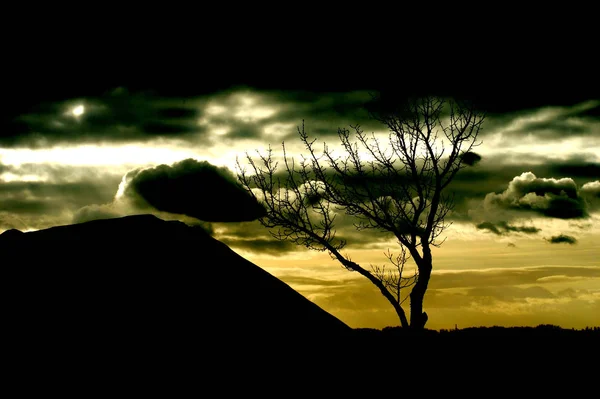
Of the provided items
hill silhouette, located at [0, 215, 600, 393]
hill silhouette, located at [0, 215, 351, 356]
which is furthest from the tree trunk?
hill silhouette, located at [0, 215, 351, 356]

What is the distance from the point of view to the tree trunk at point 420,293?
51.9ft

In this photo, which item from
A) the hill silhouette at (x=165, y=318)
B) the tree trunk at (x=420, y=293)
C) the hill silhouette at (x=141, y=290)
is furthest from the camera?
the tree trunk at (x=420, y=293)

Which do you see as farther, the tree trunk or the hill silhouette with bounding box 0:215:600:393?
the tree trunk

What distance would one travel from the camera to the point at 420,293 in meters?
15.9

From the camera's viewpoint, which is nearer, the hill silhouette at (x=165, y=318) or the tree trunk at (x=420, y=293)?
the hill silhouette at (x=165, y=318)

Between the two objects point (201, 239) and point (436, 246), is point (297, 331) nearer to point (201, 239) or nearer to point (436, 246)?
point (201, 239)

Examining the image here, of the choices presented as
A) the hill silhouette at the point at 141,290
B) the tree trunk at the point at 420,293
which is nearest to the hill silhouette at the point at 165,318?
the hill silhouette at the point at 141,290

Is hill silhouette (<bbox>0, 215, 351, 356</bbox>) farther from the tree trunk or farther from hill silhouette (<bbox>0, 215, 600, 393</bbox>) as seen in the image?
the tree trunk

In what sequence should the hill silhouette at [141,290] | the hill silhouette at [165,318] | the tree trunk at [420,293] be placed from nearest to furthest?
the hill silhouette at [165,318] < the hill silhouette at [141,290] < the tree trunk at [420,293]

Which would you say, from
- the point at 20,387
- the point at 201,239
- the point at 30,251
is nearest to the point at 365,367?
the point at 201,239

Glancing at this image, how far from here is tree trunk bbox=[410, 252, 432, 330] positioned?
1583 cm

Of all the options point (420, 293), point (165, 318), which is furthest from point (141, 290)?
point (420, 293)

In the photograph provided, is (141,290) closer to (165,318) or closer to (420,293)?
(165,318)

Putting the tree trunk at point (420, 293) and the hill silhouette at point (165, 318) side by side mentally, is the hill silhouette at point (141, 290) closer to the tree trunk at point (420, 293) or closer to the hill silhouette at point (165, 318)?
the hill silhouette at point (165, 318)
